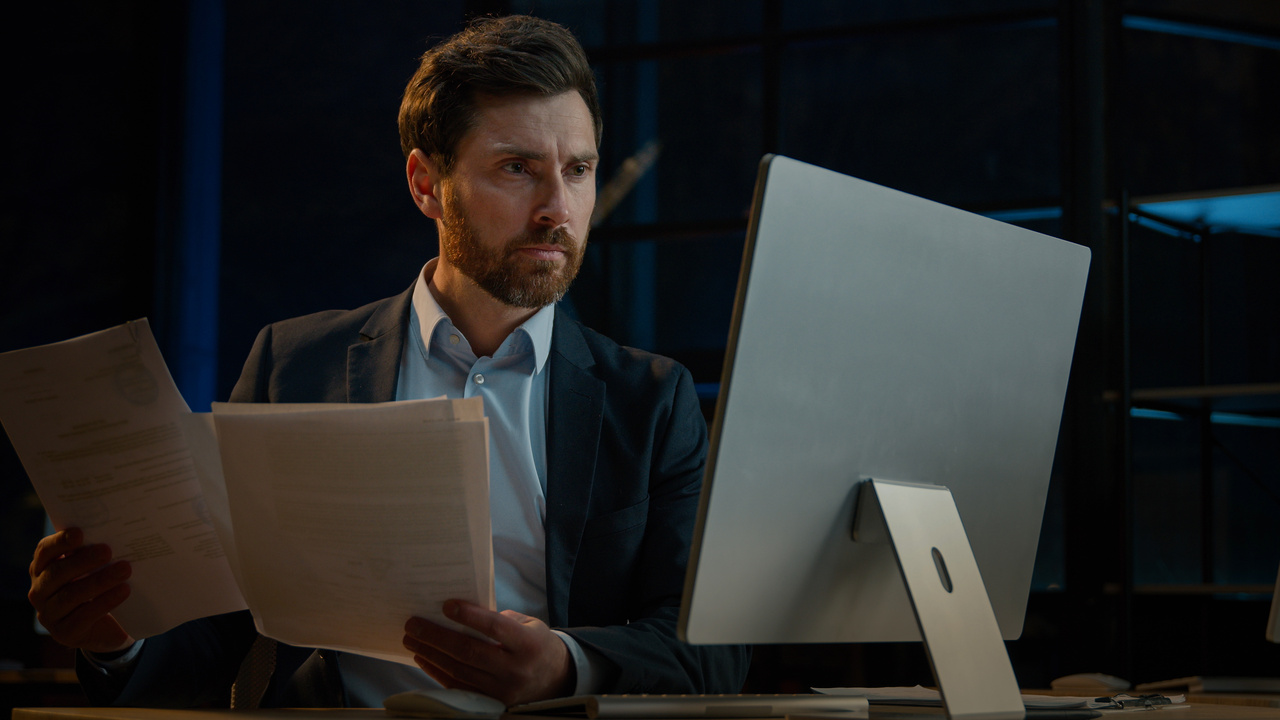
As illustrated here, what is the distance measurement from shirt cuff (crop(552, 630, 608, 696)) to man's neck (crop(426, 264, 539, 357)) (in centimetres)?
54

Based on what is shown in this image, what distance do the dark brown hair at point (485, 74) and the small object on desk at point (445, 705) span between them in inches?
30.7

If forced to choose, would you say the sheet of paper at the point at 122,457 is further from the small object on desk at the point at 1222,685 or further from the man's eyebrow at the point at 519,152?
the small object on desk at the point at 1222,685

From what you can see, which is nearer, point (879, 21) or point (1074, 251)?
point (1074, 251)

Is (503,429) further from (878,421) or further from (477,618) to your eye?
(878,421)

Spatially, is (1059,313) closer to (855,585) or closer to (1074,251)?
(1074,251)

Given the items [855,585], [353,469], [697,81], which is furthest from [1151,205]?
[353,469]

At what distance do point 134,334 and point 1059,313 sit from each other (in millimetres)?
805

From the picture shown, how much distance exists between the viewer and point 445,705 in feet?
2.69

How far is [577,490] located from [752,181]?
216cm

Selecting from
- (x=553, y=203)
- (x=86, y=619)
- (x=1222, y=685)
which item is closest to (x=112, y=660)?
(x=86, y=619)

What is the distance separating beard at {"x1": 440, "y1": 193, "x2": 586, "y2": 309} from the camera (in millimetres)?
1344

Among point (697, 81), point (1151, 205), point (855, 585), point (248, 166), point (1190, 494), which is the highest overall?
point (697, 81)

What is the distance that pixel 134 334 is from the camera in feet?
3.08

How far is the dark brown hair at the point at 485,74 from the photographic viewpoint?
1382mm
